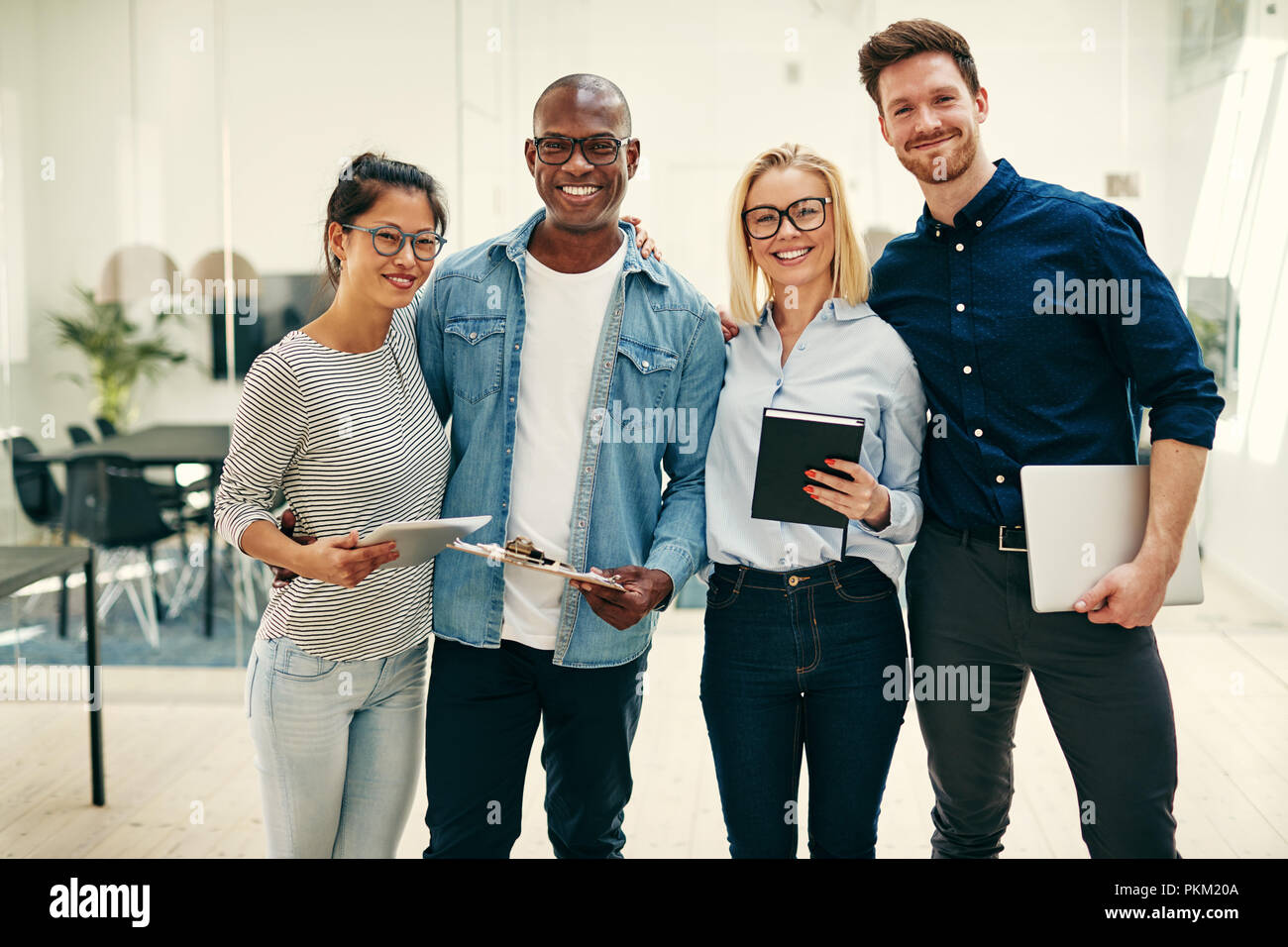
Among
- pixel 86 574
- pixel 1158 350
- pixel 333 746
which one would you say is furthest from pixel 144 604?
pixel 1158 350

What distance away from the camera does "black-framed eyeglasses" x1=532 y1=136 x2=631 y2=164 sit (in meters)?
1.89

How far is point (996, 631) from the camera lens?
74.9 inches

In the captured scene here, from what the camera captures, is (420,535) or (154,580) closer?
(420,535)

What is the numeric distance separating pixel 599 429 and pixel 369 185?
56 centimetres

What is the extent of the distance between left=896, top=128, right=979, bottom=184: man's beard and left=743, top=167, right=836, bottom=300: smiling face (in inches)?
6.5

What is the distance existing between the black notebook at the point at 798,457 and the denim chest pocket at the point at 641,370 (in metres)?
0.24

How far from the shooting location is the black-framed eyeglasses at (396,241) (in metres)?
1.80

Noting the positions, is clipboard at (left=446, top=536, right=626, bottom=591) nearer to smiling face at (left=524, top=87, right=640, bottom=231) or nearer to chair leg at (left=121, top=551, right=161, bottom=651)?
smiling face at (left=524, top=87, right=640, bottom=231)

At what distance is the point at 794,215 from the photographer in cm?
188

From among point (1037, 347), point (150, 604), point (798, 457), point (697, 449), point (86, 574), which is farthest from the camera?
point (150, 604)

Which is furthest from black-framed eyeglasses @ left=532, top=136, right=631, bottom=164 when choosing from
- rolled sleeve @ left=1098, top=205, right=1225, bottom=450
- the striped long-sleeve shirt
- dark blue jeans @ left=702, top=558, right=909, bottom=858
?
rolled sleeve @ left=1098, top=205, right=1225, bottom=450

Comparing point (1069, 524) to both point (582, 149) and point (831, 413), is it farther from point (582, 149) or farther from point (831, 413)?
point (582, 149)

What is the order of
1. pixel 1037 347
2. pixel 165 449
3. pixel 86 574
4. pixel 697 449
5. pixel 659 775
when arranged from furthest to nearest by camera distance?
pixel 165 449 < pixel 659 775 < pixel 86 574 < pixel 697 449 < pixel 1037 347
